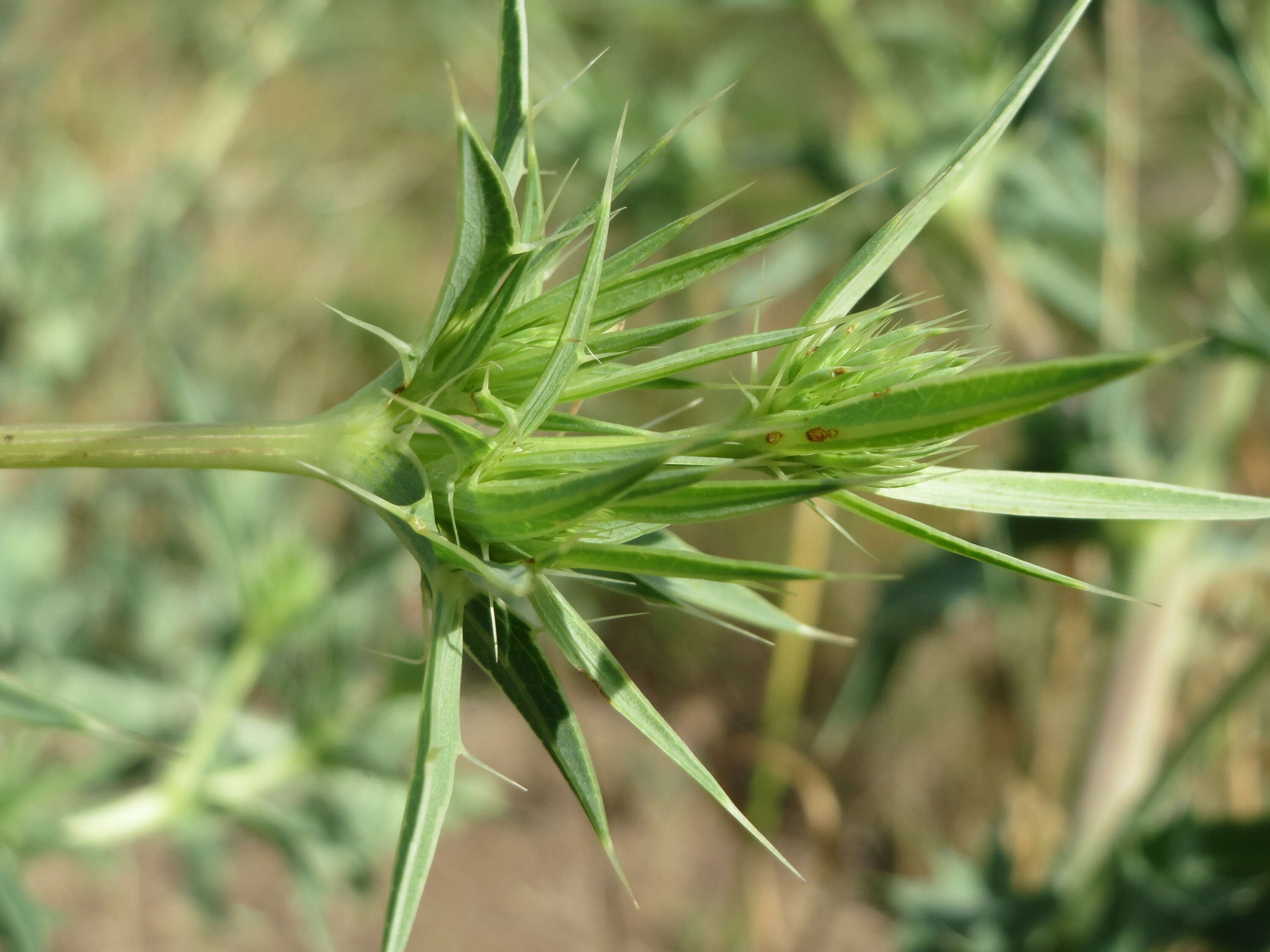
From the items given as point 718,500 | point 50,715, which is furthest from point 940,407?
point 50,715

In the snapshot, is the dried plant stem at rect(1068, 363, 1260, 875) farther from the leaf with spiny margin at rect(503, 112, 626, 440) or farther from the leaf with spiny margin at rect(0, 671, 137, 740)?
the leaf with spiny margin at rect(0, 671, 137, 740)

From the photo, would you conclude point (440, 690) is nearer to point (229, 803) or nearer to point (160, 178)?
point (229, 803)

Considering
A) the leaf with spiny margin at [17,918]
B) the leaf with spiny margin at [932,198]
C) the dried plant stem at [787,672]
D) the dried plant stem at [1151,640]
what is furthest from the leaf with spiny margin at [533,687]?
the dried plant stem at [787,672]

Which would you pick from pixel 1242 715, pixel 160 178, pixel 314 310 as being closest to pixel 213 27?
pixel 160 178

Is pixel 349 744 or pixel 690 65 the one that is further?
pixel 690 65

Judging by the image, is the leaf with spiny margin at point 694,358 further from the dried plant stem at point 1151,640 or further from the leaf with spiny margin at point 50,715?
the dried plant stem at point 1151,640

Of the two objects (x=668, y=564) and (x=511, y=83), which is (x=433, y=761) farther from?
(x=511, y=83)

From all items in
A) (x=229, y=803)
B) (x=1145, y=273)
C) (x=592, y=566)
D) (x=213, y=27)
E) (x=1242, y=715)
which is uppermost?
(x=213, y=27)
